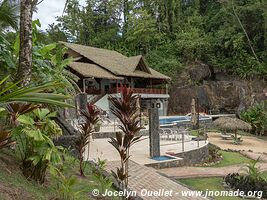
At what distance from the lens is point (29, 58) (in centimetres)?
441

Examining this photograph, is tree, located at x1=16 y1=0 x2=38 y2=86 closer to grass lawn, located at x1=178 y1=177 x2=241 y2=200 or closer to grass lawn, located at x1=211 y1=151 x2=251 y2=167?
grass lawn, located at x1=178 y1=177 x2=241 y2=200

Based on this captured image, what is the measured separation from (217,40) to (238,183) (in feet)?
84.2

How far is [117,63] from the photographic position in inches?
1010

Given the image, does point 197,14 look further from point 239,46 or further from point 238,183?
point 238,183

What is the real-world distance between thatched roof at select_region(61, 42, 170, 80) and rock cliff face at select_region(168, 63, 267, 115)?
3121 mm

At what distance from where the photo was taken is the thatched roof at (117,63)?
2383 centimetres

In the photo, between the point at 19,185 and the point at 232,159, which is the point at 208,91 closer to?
the point at 232,159

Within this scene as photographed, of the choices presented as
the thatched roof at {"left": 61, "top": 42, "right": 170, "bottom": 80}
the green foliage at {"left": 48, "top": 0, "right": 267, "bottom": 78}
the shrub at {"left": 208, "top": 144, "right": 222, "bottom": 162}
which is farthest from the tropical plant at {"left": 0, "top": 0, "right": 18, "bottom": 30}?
the green foliage at {"left": 48, "top": 0, "right": 267, "bottom": 78}

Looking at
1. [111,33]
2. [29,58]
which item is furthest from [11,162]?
[111,33]

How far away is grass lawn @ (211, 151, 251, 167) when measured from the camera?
10524mm

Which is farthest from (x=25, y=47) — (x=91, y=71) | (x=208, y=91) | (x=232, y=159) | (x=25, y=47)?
(x=208, y=91)

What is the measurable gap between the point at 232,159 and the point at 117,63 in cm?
1625

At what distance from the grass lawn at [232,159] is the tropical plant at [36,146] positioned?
771 centimetres

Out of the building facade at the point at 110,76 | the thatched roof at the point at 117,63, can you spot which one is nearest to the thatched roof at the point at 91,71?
the building facade at the point at 110,76
